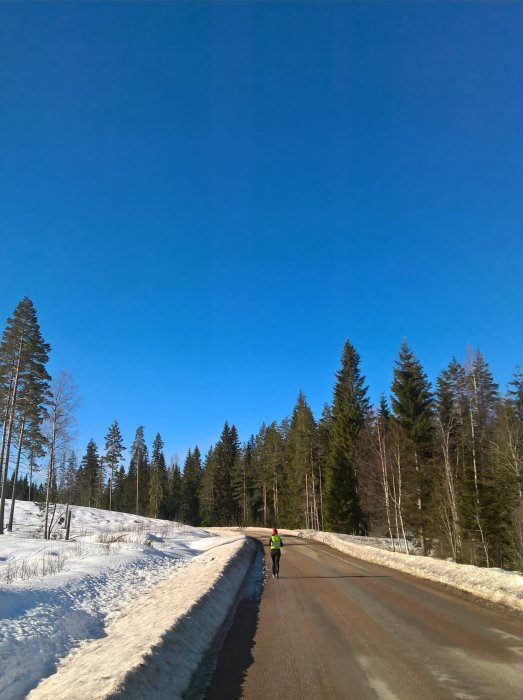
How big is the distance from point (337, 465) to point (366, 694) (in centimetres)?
4163

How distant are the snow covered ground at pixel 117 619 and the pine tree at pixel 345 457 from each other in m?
28.0

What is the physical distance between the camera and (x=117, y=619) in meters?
9.36

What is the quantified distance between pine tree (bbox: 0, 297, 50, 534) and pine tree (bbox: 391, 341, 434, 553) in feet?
90.2

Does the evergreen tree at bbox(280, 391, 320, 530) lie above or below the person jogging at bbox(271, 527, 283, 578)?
above

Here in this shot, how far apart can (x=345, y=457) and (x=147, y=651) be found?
43.1 meters

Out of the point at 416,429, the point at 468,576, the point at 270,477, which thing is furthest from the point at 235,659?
the point at 270,477

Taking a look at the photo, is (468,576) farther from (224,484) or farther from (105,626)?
(224,484)

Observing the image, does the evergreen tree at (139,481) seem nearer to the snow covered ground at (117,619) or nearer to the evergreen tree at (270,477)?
the evergreen tree at (270,477)

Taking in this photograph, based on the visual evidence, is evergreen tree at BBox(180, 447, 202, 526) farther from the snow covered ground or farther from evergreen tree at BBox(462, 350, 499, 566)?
the snow covered ground

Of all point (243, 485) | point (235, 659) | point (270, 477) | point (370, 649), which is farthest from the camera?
point (243, 485)

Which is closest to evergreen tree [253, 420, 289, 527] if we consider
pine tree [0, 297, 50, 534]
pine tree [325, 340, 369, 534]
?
pine tree [325, 340, 369, 534]

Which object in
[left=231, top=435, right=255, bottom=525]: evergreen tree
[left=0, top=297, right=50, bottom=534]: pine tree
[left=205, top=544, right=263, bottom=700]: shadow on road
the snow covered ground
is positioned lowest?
[left=205, top=544, right=263, bottom=700]: shadow on road

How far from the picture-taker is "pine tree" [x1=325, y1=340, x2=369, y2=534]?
4578 cm

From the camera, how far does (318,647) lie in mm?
7391
